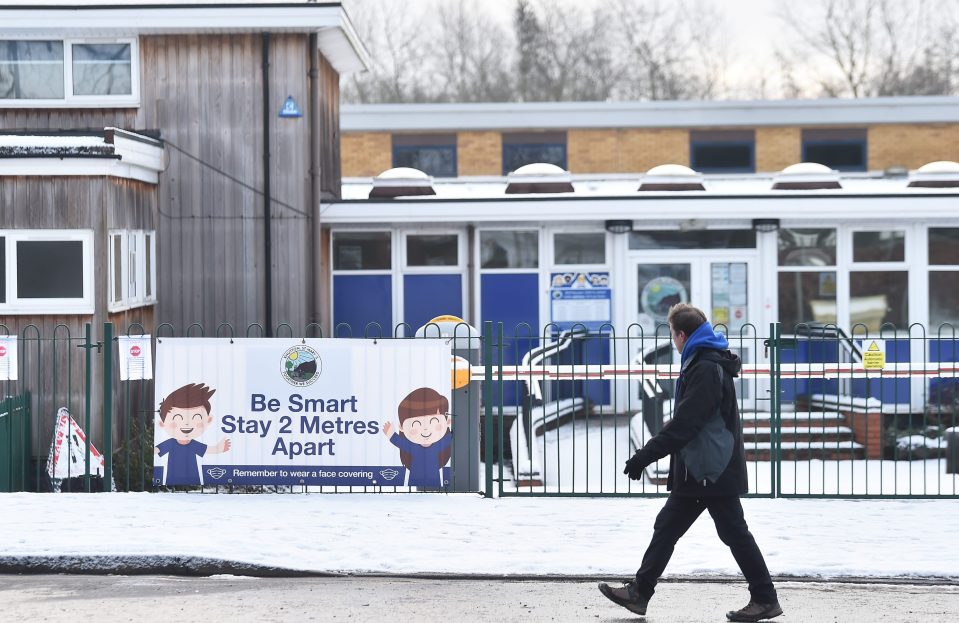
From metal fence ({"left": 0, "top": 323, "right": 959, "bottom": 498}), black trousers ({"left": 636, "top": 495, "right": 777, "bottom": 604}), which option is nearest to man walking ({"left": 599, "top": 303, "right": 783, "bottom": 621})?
black trousers ({"left": 636, "top": 495, "right": 777, "bottom": 604})

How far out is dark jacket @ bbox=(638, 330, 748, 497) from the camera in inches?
300

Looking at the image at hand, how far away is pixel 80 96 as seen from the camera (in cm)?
1694

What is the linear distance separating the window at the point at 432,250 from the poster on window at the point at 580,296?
1.39 m

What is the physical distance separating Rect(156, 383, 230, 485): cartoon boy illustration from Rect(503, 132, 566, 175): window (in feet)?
57.3

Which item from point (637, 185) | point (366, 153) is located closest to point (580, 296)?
point (637, 185)

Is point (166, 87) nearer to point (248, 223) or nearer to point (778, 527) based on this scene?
point (248, 223)

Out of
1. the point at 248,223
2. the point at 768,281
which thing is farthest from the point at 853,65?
the point at 248,223

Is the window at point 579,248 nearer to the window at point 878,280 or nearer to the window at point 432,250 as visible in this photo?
the window at point 432,250

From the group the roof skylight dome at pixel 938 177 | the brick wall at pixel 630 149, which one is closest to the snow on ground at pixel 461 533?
the roof skylight dome at pixel 938 177

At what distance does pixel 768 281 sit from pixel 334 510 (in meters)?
9.84

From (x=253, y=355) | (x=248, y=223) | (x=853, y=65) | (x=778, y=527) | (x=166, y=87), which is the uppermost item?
(x=853, y=65)

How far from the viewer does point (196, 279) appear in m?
17.1

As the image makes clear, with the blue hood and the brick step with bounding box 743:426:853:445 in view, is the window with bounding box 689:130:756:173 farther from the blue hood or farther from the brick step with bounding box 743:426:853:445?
the blue hood

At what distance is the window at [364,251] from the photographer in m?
19.3
